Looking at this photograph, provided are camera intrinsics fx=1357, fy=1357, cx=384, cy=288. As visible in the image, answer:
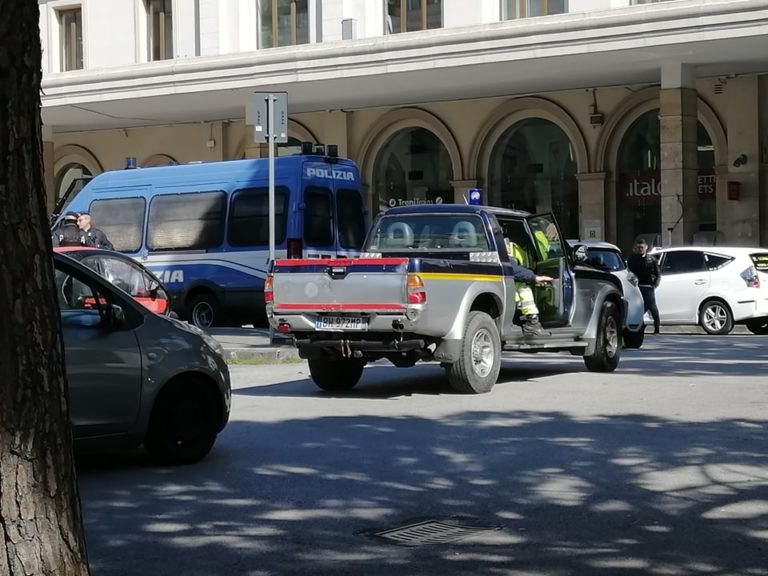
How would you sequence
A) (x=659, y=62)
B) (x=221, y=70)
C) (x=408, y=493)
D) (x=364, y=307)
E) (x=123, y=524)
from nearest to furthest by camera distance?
1. (x=123, y=524)
2. (x=408, y=493)
3. (x=364, y=307)
4. (x=659, y=62)
5. (x=221, y=70)

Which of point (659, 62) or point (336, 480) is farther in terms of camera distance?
point (659, 62)

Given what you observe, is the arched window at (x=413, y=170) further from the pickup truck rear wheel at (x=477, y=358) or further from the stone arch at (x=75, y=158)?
the pickup truck rear wheel at (x=477, y=358)

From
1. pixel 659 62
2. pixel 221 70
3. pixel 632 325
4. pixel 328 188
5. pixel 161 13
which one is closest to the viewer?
pixel 632 325

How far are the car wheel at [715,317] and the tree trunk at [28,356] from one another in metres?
20.5

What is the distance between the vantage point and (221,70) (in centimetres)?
2847

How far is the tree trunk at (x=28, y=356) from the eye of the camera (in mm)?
3395

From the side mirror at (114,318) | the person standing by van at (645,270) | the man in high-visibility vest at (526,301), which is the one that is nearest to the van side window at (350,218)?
the person standing by van at (645,270)

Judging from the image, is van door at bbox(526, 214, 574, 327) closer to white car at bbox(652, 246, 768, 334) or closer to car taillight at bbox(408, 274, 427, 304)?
car taillight at bbox(408, 274, 427, 304)

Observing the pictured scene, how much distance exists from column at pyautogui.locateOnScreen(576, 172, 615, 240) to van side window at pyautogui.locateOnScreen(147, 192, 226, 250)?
10595 millimetres

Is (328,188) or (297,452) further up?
(328,188)

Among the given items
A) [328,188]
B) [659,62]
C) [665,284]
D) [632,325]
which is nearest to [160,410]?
[632,325]

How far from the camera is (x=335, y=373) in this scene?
43.9ft

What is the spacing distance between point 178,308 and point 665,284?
848cm

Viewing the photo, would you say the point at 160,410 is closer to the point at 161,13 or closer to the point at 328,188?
the point at 328,188
